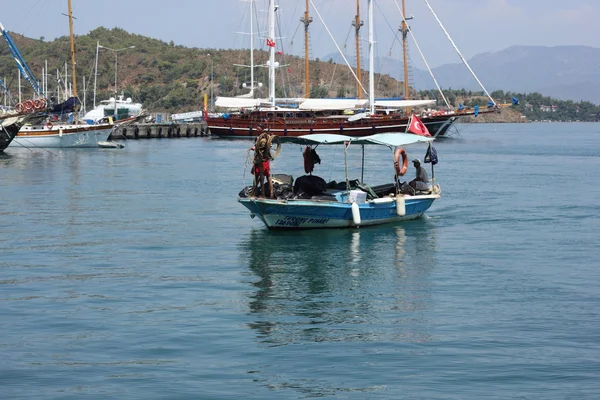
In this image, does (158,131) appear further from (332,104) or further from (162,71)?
(162,71)

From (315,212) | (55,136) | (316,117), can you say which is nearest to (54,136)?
(55,136)

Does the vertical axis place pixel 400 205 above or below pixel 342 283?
above

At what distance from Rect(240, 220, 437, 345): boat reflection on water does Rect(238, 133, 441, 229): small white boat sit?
0.35 m

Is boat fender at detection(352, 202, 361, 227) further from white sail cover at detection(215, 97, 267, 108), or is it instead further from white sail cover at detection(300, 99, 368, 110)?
white sail cover at detection(215, 97, 267, 108)

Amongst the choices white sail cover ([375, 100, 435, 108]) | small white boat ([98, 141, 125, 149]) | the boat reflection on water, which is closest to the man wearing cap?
the boat reflection on water

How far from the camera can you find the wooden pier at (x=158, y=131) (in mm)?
99438

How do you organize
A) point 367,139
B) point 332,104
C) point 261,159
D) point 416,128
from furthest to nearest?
point 332,104, point 416,128, point 367,139, point 261,159

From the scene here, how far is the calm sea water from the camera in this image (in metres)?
13.7

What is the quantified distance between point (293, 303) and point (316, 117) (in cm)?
6879

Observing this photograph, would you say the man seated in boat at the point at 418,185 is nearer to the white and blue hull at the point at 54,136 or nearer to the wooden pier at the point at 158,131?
the white and blue hull at the point at 54,136

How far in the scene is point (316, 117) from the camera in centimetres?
8662

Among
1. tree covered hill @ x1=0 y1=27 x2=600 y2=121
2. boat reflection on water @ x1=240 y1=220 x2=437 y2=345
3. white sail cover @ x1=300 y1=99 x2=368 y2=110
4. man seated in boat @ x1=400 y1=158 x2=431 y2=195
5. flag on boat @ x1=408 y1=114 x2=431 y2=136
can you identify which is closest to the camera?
boat reflection on water @ x1=240 y1=220 x2=437 y2=345

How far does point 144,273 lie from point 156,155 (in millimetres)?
48982

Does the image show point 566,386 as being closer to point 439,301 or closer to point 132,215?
point 439,301
